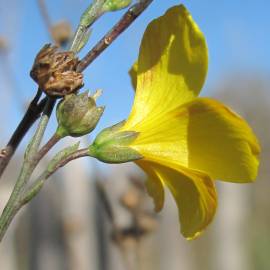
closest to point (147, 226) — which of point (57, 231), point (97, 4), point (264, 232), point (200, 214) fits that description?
point (57, 231)

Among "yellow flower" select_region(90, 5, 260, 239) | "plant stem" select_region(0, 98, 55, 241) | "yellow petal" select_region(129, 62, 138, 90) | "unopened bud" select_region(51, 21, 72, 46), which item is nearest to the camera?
"plant stem" select_region(0, 98, 55, 241)

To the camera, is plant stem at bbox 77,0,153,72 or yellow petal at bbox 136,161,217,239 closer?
plant stem at bbox 77,0,153,72

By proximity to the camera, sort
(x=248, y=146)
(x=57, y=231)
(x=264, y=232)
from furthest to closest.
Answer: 1. (x=264, y=232)
2. (x=57, y=231)
3. (x=248, y=146)

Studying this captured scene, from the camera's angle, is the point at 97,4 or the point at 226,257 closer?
the point at 97,4

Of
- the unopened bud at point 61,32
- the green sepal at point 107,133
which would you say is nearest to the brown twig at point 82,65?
the green sepal at point 107,133

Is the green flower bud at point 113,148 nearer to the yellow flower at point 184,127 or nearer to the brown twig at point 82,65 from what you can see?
the yellow flower at point 184,127

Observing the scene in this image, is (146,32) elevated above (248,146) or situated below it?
above

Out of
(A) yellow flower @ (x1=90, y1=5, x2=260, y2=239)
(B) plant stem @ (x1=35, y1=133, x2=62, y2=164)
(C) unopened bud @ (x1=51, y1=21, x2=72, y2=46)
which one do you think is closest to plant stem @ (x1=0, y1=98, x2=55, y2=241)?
(B) plant stem @ (x1=35, y1=133, x2=62, y2=164)

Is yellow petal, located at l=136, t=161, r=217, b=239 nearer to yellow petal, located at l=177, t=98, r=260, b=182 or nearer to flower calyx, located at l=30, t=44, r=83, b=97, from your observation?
yellow petal, located at l=177, t=98, r=260, b=182

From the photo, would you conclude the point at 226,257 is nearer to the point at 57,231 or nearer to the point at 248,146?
the point at 57,231
